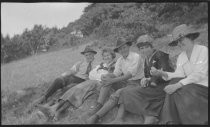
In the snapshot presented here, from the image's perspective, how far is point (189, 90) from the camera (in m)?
5.15

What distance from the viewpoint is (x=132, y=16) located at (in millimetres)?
6582

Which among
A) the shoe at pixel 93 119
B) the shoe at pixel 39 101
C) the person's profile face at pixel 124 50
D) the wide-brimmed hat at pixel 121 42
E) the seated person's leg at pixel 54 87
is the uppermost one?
the wide-brimmed hat at pixel 121 42

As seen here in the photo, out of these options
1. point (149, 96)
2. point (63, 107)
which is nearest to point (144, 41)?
point (149, 96)

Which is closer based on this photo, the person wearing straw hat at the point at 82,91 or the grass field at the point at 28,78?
the person wearing straw hat at the point at 82,91

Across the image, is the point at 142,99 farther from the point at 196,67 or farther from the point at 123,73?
the point at 196,67

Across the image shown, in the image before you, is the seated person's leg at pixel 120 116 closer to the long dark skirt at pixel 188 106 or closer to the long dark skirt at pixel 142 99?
the long dark skirt at pixel 142 99

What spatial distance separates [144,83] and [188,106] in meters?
0.85

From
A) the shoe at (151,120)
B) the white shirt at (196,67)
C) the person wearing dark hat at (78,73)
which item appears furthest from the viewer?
the person wearing dark hat at (78,73)

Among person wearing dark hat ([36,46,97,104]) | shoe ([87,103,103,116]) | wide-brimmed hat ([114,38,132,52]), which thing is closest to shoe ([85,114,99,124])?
shoe ([87,103,103,116])

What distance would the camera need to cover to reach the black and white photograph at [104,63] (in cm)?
539

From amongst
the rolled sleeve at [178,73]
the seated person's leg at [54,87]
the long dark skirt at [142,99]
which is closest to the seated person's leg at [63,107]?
the seated person's leg at [54,87]

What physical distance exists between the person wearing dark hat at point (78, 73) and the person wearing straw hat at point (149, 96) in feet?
3.95

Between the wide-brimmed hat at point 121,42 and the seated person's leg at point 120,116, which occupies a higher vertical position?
the wide-brimmed hat at point 121,42

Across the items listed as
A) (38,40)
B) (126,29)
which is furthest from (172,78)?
(38,40)
